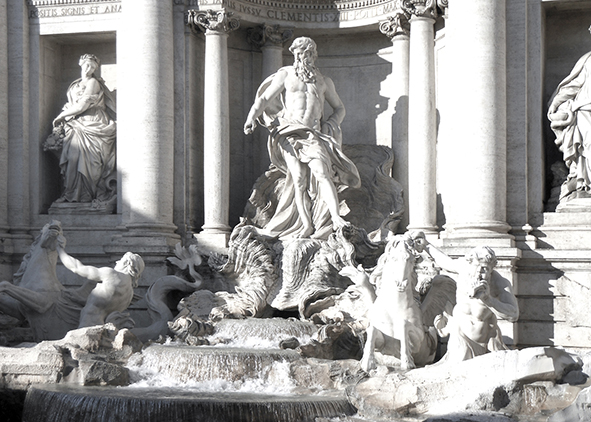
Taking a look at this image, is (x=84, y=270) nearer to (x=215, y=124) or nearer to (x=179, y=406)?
(x=215, y=124)

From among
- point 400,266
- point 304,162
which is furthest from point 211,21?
point 400,266

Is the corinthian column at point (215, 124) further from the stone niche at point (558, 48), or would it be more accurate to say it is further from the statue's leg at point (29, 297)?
the stone niche at point (558, 48)

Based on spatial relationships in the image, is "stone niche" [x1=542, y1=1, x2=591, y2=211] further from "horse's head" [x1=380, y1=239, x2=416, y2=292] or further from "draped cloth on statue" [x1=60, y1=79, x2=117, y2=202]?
"draped cloth on statue" [x1=60, y1=79, x2=117, y2=202]

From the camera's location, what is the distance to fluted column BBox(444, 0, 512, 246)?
14.8m

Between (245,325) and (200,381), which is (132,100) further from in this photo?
(200,381)

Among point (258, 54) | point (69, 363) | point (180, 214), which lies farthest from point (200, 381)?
point (258, 54)

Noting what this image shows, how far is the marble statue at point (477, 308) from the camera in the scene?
A: 1149 cm

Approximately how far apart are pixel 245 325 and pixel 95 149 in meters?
5.01

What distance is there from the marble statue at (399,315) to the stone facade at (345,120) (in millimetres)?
2570

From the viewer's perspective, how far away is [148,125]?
16.4 meters

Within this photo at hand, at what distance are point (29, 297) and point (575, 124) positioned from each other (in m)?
8.46

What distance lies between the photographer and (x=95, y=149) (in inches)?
677

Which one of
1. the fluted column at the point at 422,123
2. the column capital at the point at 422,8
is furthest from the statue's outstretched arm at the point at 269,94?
the column capital at the point at 422,8

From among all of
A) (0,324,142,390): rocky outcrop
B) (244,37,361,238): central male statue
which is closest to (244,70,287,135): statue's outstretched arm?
(244,37,361,238): central male statue
